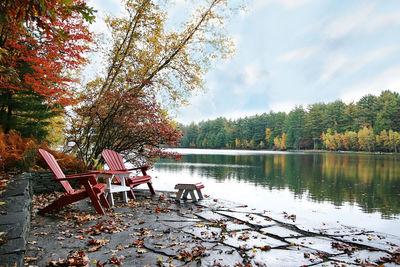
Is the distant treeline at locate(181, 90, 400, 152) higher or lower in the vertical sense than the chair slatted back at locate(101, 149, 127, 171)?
higher

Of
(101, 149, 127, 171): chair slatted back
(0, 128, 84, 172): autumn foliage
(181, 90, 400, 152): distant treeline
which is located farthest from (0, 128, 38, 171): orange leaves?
(181, 90, 400, 152): distant treeline

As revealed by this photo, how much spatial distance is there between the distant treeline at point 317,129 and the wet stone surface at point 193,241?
185ft

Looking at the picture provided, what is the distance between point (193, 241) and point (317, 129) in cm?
7051

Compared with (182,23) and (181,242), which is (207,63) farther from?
(181,242)

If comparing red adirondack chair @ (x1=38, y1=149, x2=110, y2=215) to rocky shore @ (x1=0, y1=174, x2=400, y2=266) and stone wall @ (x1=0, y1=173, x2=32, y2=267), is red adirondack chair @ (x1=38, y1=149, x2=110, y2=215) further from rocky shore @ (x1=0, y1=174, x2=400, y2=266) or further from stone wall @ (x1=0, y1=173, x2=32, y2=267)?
stone wall @ (x1=0, y1=173, x2=32, y2=267)

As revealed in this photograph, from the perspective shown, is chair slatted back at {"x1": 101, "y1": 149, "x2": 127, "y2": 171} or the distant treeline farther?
the distant treeline

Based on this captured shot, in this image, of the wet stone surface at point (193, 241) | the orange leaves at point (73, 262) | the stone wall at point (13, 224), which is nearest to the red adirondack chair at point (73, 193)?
the wet stone surface at point (193, 241)

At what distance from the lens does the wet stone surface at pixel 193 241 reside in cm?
254

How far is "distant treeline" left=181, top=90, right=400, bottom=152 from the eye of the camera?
53594mm

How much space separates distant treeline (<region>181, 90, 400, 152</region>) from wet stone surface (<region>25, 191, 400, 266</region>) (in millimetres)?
56356

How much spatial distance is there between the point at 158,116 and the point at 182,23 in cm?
349

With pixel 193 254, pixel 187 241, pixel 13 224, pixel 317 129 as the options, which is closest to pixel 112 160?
pixel 187 241

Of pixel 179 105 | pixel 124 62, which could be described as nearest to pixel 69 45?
pixel 124 62

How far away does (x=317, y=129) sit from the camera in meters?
67.4
